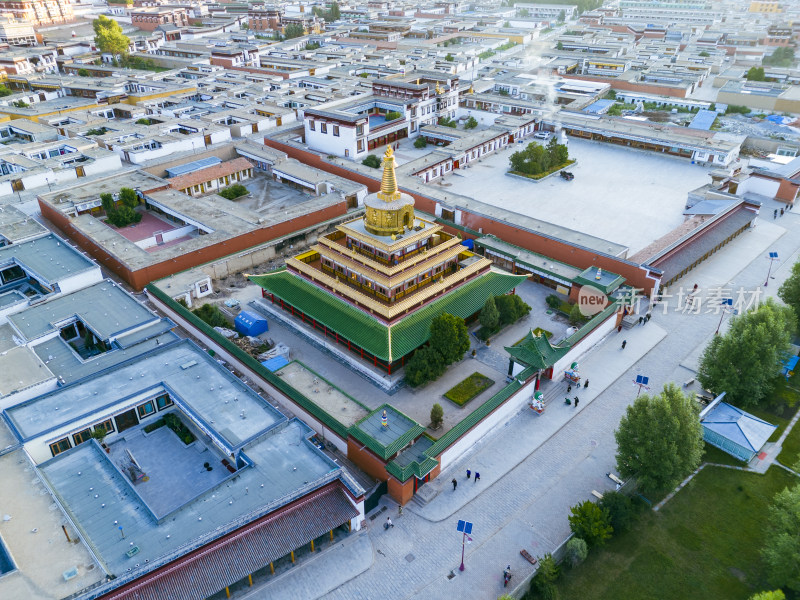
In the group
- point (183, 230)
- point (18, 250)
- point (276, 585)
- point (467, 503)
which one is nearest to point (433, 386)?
point (467, 503)

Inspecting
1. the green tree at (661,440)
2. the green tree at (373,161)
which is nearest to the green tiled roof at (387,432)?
the green tree at (661,440)

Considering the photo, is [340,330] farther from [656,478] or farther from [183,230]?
[183,230]

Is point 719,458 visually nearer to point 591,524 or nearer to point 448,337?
point 591,524

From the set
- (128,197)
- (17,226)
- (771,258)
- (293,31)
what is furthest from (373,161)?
(293,31)

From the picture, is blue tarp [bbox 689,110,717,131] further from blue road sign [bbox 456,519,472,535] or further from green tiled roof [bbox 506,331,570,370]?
blue road sign [bbox 456,519,472,535]

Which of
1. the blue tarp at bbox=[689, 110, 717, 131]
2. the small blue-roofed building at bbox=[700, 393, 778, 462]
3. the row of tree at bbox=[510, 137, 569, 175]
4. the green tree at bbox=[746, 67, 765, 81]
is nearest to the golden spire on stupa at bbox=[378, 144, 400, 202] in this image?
the small blue-roofed building at bbox=[700, 393, 778, 462]

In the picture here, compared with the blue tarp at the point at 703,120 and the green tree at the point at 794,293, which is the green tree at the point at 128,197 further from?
the blue tarp at the point at 703,120
